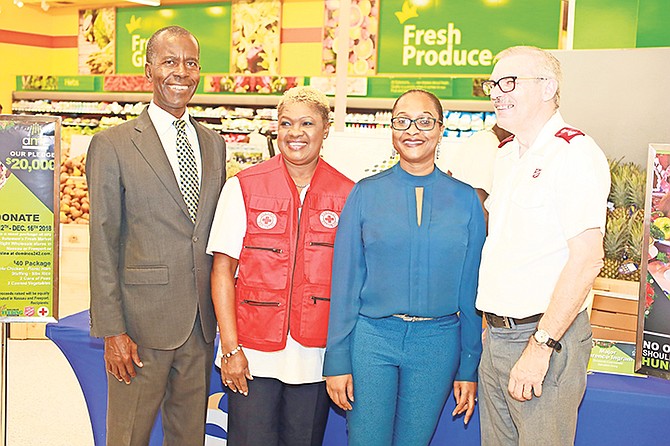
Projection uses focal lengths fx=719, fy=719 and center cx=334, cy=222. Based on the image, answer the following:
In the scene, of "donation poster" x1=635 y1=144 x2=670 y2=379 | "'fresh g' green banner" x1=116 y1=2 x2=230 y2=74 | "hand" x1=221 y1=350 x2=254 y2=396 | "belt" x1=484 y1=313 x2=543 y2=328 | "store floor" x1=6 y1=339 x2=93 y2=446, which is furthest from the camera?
"'fresh g' green banner" x1=116 y1=2 x2=230 y2=74

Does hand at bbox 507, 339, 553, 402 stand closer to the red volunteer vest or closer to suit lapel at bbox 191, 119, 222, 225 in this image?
the red volunteer vest

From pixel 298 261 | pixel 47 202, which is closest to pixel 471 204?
pixel 298 261

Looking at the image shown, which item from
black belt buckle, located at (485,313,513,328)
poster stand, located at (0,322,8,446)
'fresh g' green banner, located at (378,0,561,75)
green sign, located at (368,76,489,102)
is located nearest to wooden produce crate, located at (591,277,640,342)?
black belt buckle, located at (485,313,513,328)

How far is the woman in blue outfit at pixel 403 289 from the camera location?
2430mm

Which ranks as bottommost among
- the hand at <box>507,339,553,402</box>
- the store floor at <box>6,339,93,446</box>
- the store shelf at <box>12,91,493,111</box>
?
the store floor at <box>6,339,93,446</box>

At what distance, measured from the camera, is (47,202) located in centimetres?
315

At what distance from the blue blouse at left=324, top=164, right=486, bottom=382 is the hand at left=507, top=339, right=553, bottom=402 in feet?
1.10

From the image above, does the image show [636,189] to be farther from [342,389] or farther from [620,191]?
[342,389]

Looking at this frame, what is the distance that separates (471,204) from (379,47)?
8131 mm

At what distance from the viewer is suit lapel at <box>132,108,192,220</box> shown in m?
2.64

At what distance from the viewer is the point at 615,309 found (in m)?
3.39

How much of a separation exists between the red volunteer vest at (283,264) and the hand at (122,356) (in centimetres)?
42

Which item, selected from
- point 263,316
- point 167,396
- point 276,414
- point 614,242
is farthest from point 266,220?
point 614,242

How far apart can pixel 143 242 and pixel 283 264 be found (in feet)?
1.74
